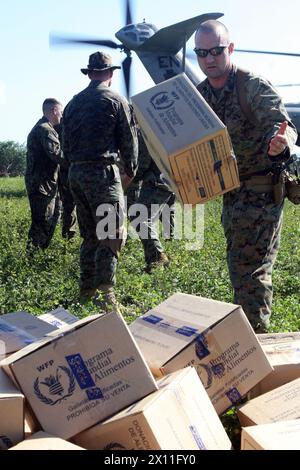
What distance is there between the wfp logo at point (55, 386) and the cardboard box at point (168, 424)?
161mm

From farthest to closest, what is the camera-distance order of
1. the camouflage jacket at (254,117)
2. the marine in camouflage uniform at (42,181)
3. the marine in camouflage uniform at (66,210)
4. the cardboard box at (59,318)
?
1. the marine in camouflage uniform at (66,210)
2. the marine in camouflage uniform at (42,181)
3. the camouflage jacket at (254,117)
4. the cardboard box at (59,318)

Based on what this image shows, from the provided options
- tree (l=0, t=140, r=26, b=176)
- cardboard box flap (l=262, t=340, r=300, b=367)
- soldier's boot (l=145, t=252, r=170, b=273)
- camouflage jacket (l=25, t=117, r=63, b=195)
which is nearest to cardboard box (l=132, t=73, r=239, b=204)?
cardboard box flap (l=262, t=340, r=300, b=367)

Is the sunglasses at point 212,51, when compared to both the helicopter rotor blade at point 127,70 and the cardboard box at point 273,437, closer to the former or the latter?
the cardboard box at point 273,437

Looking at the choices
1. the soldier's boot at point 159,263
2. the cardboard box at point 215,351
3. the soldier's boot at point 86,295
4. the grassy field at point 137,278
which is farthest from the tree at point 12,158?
the cardboard box at point 215,351

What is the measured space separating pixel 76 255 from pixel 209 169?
13.1 feet

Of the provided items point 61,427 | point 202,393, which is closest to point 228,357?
point 202,393

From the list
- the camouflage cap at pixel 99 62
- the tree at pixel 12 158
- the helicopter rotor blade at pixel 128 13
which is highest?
the helicopter rotor blade at pixel 128 13

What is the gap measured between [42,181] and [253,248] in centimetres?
453

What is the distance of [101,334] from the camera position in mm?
2443

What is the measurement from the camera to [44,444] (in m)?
2.13

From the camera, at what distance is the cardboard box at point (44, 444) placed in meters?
2.09

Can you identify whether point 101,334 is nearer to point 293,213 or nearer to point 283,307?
point 283,307

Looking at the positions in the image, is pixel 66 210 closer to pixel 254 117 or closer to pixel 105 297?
pixel 105 297

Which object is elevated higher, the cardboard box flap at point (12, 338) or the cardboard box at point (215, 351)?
the cardboard box flap at point (12, 338)
